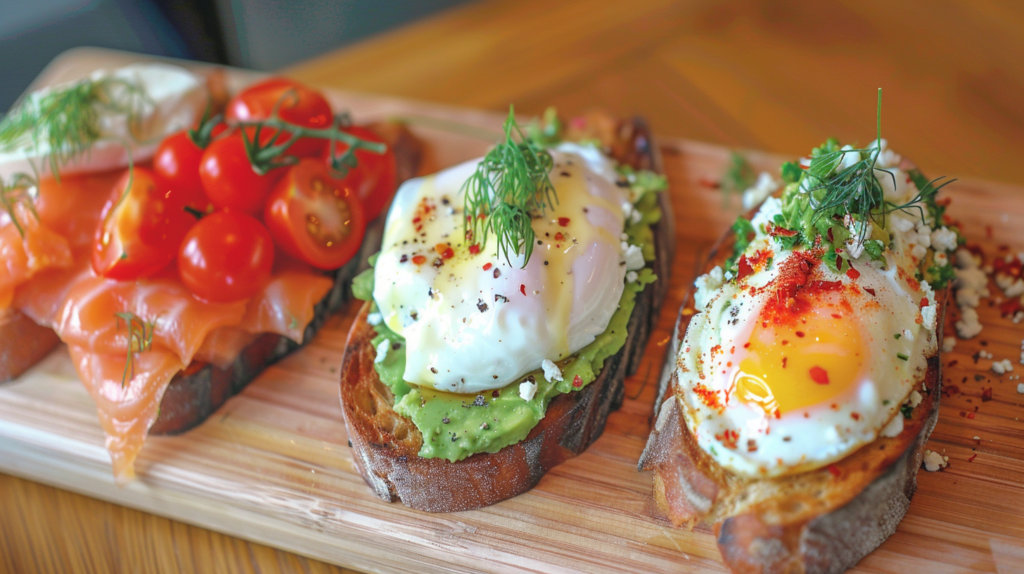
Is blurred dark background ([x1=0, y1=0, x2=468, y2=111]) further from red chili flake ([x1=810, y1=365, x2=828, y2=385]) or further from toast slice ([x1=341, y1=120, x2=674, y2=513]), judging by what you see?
red chili flake ([x1=810, y1=365, x2=828, y2=385])

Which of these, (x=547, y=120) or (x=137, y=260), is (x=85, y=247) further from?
(x=547, y=120)

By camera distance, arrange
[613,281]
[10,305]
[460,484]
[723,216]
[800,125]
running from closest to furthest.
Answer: [460,484]
[613,281]
[10,305]
[723,216]
[800,125]

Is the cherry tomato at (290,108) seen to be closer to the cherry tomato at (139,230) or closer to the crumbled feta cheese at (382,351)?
the cherry tomato at (139,230)

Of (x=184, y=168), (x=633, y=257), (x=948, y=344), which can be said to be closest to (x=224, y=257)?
(x=184, y=168)

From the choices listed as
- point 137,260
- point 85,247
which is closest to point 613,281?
point 137,260

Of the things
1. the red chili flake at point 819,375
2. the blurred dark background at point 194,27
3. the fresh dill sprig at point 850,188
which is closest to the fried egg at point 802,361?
the red chili flake at point 819,375
